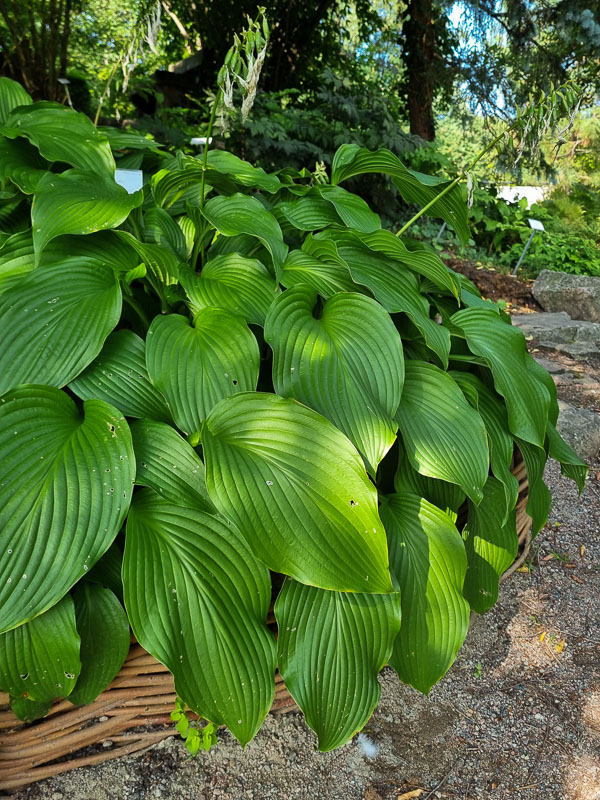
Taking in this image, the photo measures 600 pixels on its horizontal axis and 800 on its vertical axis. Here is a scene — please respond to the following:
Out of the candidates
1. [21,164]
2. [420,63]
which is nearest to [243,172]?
[21,164]

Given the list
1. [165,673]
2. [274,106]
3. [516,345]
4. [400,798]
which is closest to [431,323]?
[516,345]

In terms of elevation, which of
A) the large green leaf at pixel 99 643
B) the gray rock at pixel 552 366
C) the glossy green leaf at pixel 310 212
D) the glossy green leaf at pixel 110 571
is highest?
the glossy green leaf at pixel 310 212

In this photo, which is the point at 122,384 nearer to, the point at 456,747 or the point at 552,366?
the point at 456,747

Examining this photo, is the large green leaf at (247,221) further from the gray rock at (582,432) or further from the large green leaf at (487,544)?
the gray rock at (582,432)

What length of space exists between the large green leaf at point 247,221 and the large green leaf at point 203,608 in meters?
0.55

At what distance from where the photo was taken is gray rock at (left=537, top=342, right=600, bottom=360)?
12.3 feet

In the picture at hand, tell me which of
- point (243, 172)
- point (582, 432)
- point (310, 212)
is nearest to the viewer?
point (310, 212)

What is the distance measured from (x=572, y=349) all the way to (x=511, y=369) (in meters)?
2.96

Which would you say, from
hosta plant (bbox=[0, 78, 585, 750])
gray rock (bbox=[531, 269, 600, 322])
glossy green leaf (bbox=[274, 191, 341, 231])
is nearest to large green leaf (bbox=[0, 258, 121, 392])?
hosta plant (bbox=[0, 78, 585, 750])

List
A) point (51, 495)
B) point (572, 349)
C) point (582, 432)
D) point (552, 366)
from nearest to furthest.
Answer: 1. point (51, 495)
2. point (582, 432)
3. point (552, 366)
4. point (572, 349)

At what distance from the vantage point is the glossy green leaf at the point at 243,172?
1.46 meters

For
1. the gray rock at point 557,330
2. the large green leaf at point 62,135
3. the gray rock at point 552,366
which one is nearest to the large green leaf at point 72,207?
the large green leaf at point 62,135

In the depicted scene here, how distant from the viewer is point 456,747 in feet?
3.89

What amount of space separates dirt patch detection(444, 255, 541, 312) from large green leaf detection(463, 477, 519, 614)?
4.20 m
